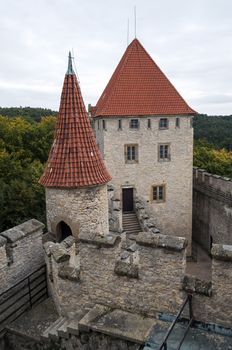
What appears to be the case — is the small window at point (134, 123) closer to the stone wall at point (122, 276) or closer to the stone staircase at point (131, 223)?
the stone staircase at point (131, 223)

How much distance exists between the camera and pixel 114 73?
86.4ft

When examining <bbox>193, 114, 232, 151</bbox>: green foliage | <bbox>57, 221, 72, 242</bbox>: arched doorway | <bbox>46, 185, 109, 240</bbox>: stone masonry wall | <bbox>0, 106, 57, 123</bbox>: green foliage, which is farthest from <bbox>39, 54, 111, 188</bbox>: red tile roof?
<bbox>0, 106, 57, 123</bbox>: green foliage

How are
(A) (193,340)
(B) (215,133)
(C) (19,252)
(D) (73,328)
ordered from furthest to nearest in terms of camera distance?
(B) (215,133), (C) (19,252), (D) (73,328), (A) (193,340)

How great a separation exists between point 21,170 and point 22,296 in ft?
70.9

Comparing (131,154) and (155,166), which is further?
(155,166)

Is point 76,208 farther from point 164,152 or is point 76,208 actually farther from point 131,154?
point 164,152

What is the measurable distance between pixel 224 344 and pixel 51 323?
158 inches

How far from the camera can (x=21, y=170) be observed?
96.3 feet

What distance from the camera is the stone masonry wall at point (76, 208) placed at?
9.67m

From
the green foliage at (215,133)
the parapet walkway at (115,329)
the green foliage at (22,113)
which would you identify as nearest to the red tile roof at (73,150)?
the parapet walkway at (115,329)

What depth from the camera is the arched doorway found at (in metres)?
10.1

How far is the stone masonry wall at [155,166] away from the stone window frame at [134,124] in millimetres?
199

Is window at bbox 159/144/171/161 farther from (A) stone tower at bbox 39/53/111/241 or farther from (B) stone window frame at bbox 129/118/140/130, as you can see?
(A) stone tower at bbox 39/53/111/241

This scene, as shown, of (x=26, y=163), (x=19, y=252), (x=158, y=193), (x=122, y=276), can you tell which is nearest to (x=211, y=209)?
(x=158, y=193)
